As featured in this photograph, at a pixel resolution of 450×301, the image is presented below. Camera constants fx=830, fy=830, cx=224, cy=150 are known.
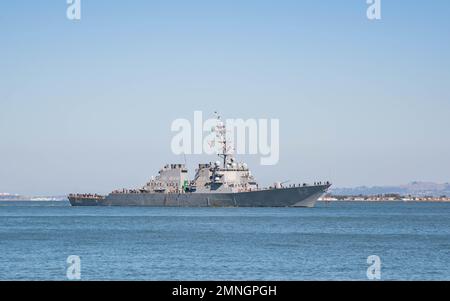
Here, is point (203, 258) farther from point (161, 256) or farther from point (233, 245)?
point (233, 245)

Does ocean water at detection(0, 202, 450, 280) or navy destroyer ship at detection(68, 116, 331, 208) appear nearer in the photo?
ocean water at detection(0, 202, 450, 280)

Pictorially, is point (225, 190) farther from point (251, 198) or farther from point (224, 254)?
point (224, 254)

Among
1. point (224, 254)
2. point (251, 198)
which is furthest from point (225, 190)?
point (224, 254)

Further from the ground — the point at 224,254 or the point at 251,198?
the point at 251,198

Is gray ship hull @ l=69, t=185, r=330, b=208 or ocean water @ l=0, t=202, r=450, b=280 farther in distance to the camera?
gray ship hull @ l=69, t=185, r=330, b=208

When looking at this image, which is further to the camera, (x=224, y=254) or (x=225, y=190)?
(x=225, y=190)

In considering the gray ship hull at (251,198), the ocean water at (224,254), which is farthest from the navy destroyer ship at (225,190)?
the ocean water at (224,254)

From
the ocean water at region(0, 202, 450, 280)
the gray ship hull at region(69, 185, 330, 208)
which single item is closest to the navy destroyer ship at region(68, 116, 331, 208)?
the gray ship hull at region(69, 185, 330, 208)

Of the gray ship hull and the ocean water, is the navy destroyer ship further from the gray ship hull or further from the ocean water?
the ocean water

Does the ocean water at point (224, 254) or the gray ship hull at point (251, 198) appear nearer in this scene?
the ocean water at point (224, 254)

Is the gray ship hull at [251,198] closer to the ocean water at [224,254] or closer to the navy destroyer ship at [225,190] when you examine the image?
the navy destroyer ship at [225,190]

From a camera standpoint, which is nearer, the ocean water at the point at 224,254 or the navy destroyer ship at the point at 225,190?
the ocean water at the point at 224,254
